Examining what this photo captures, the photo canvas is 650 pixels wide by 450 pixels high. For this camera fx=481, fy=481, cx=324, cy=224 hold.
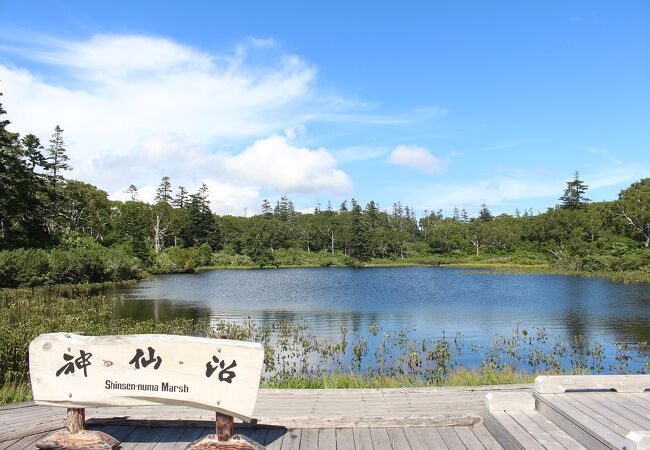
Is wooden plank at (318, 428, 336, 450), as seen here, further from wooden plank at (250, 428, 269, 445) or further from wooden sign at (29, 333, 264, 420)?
wooden sign at (29, 333, 264, 420)

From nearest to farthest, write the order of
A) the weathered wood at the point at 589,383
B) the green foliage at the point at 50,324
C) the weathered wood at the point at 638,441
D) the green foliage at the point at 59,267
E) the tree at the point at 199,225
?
1. the weathered wood at the point at 638,441
2. the weathered wood at the point at 589,383
3. the green foliage at the point at 50,324
4. the green foliage at the point at 59,267
5. the tree at the point at 199,225

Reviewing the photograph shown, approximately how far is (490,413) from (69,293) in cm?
2778

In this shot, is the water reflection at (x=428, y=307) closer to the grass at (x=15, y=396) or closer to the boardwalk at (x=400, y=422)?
the grass at (x=15, y=396)

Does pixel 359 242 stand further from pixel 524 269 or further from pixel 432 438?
pixel 432 438

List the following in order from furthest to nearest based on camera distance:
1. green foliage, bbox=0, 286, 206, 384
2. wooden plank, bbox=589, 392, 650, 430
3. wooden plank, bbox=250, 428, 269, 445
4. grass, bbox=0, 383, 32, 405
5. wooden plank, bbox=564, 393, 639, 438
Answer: green foliage, bbox=0, 286, 206, 384 < grass, bbox=0, 383, 32, 405 < wooden plank, bbox=250, 428, 269, 445 < wooden plank, bbox=589, 392, 650, 430 < wooden plank, bbox=564, 393, 639, 438

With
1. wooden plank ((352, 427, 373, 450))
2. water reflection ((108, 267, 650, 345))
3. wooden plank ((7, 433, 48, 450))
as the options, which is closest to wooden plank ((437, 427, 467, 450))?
wooden plank ((352, 427, 373, 450))

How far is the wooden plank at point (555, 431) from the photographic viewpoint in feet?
13.4

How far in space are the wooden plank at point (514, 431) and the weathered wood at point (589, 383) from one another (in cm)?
63

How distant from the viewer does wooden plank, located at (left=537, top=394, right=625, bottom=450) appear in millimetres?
3807

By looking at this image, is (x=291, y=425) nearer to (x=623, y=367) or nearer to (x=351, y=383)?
(x=351, y=383)

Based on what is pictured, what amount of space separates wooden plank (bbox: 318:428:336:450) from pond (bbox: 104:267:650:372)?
8965mm

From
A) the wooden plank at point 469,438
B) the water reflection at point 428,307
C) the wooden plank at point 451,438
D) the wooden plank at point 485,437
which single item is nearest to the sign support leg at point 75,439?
the wooden plank at point 451,438

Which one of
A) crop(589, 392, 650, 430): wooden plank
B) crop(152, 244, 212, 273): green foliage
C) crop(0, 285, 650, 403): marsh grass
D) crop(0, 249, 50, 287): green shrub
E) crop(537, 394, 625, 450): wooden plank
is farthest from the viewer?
crop(152, 244, 212, 273): green foliage

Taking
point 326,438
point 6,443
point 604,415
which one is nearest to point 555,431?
point 604,415
